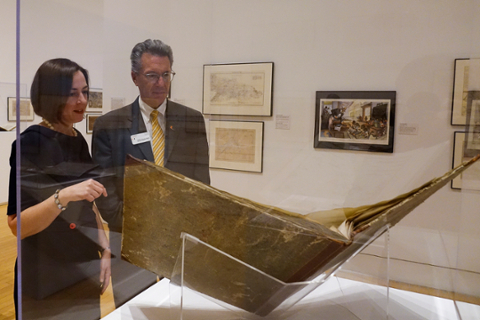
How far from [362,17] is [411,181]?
47 centimetres

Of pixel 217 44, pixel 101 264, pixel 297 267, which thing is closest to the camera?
pixel 297 267

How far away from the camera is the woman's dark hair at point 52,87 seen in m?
1.12

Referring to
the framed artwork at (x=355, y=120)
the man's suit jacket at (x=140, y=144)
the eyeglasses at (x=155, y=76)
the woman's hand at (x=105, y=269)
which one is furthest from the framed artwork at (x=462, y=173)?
the woman's hand at (x=105, y=269)

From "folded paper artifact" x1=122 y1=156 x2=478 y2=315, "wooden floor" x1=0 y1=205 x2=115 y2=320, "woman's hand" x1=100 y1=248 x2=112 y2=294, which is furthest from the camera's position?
"wooden floor" x1=0 y1=205 x2=115 y2=320

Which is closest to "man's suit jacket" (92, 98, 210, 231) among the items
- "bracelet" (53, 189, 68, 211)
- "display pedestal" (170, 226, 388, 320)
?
"bracelet" (53, 189, 68, 211)

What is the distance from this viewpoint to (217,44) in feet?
3.63

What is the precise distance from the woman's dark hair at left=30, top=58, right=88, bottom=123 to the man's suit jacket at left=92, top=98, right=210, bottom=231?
0.12 m

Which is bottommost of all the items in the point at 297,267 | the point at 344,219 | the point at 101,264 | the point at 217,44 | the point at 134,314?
the point at 134,314

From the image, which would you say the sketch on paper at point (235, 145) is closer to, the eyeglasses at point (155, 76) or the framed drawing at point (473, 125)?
the eyeglasses at point (155, 76)

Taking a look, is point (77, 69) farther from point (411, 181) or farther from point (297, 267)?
point (411, 181)

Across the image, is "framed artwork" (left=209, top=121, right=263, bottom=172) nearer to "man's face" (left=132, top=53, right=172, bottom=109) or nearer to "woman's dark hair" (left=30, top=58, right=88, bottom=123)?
"man's face" (left=132, top=53, right=172, bottom=109)

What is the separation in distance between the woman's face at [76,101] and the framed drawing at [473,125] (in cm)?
112

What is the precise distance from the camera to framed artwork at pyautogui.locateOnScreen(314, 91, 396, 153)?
1029 millimetres

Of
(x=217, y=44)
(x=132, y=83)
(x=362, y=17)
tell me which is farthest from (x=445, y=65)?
(x=132, y=83)
